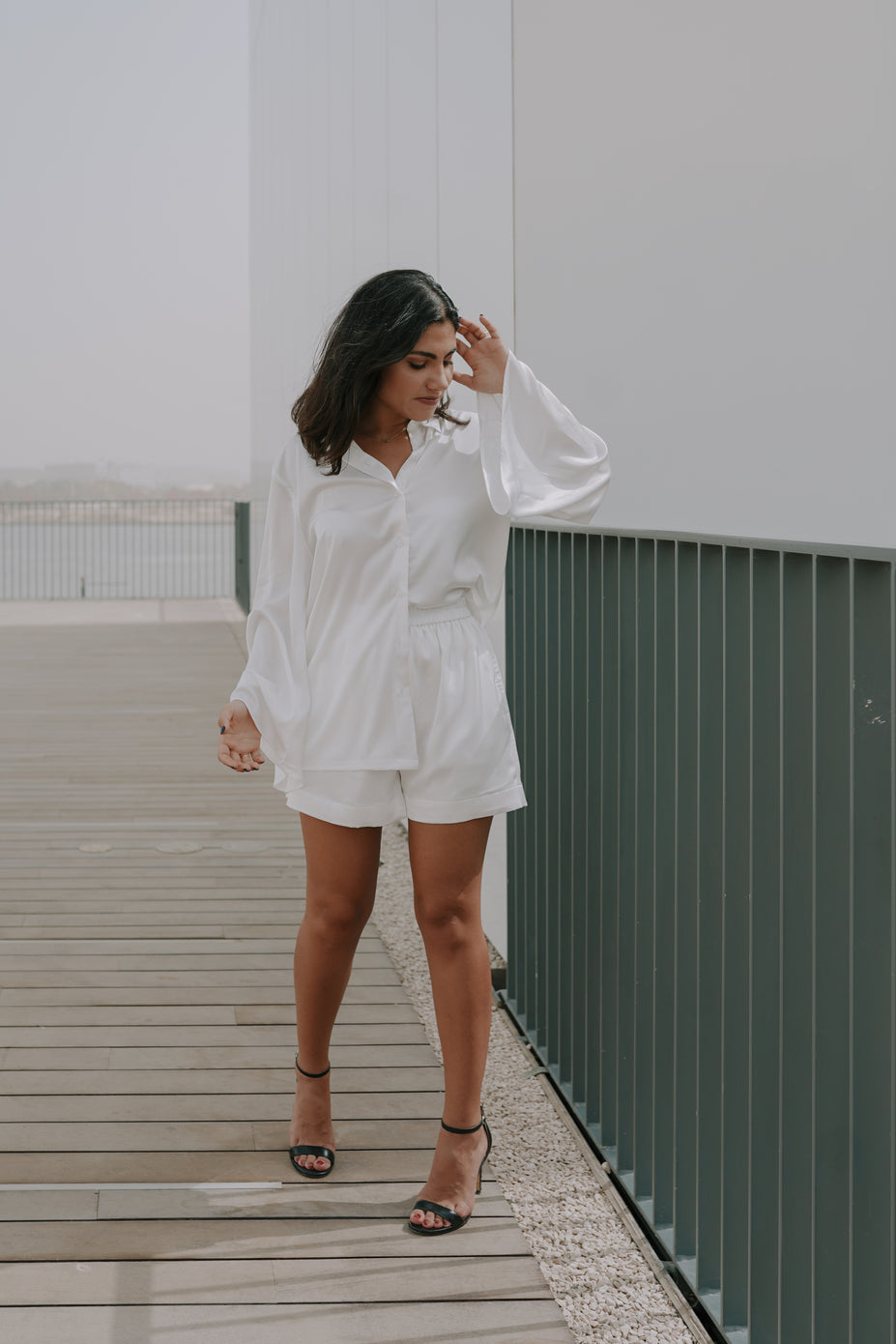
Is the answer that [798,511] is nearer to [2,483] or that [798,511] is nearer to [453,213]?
[453,213]

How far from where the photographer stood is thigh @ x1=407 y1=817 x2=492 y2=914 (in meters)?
2.03

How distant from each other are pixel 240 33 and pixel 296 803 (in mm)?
15096

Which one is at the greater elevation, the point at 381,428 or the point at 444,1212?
the point at 381,428

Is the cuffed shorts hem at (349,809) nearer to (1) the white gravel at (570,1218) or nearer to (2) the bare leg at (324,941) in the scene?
(2) the bare leg at (324,941)

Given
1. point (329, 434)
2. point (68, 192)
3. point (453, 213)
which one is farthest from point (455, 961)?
point (68, 192)

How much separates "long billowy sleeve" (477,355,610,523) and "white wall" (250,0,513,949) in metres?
1.30

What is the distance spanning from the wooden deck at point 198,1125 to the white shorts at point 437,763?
61 cm

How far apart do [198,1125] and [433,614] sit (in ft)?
3.33

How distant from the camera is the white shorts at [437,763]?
A: 2.01m

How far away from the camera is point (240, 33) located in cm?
1518

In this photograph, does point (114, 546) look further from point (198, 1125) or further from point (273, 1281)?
point (273, 1281)

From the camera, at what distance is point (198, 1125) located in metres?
2.38

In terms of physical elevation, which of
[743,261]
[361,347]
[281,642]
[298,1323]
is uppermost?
[743,261]

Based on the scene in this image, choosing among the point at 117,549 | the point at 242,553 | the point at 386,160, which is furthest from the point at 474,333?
the point at 117,549
